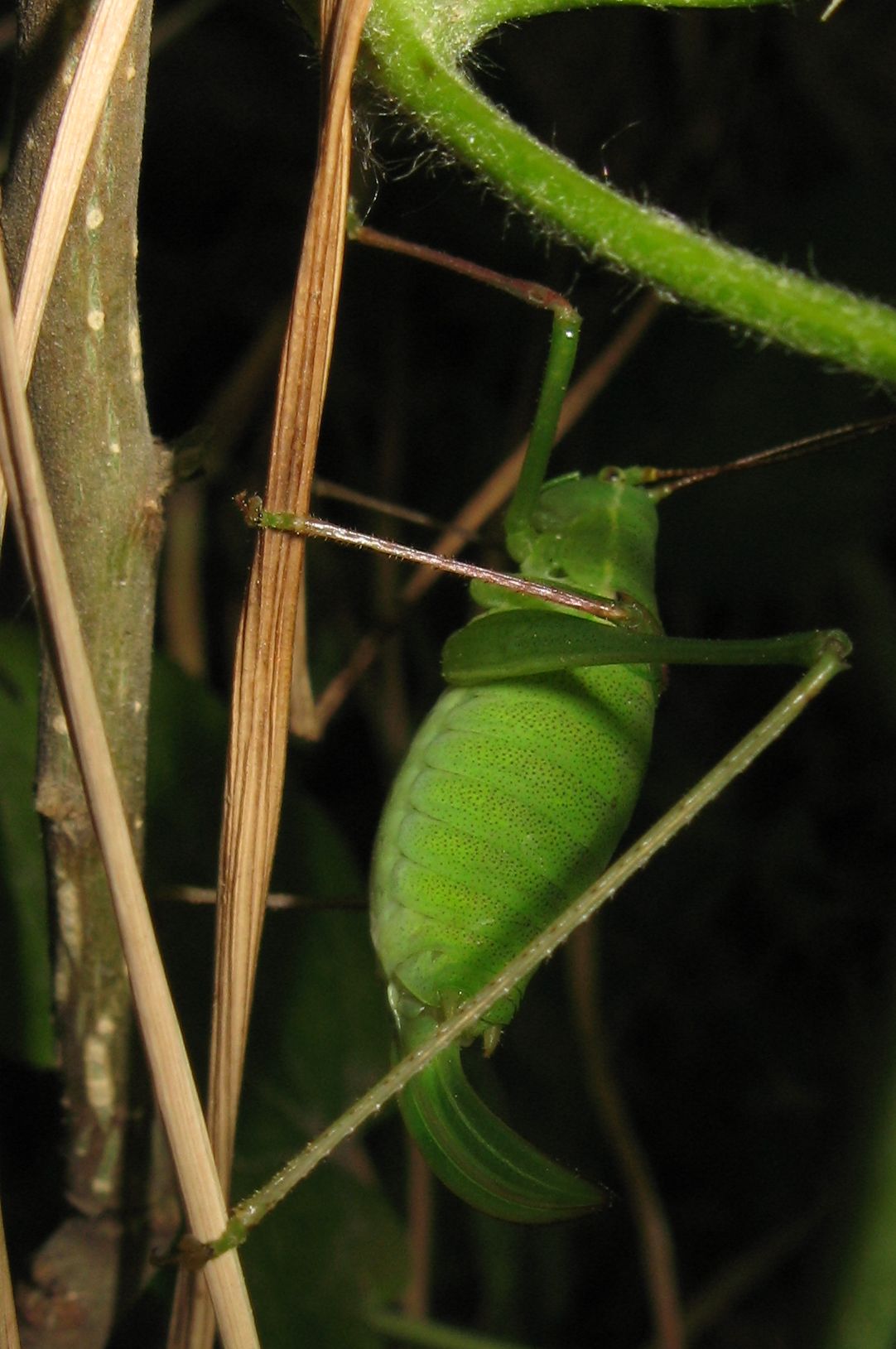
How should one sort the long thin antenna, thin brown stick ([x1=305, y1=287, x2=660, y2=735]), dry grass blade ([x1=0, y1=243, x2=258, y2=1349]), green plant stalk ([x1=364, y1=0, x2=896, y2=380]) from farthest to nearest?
thin brown stick ([x1=305, y1=287, x2=660, y2=735]), the long thin antenna, green plant stalk ([x1=364, y1=0, x2=896, y2=380]), dry grass blade ([x1=0, y1=243, x2=258, y2=1349])

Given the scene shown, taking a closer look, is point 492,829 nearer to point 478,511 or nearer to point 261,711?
point 261,711

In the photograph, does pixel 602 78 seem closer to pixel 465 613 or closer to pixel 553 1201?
pixel 465 613

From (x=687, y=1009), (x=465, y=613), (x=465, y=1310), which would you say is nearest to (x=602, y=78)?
(x=465, y=613)

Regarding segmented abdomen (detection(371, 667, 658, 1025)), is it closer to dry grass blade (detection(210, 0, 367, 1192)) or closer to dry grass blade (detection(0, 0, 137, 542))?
dry grass blade (detection(210, 0, 367, 1192))

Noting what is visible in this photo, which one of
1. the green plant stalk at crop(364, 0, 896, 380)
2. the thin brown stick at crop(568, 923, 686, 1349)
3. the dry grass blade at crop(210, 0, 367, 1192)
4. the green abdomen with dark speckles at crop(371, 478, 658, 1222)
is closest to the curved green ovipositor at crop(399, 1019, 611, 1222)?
the green abdomen with dark speckles at crop(371, 478, 658, 1222)

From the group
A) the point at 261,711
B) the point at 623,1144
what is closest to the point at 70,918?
the point at 261,711

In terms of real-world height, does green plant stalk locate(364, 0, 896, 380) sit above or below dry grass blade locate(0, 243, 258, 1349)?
above

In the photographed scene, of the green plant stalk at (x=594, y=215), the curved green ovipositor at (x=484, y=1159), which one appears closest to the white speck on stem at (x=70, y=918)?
the curved green ovipositor at (x=484, y=1159)
